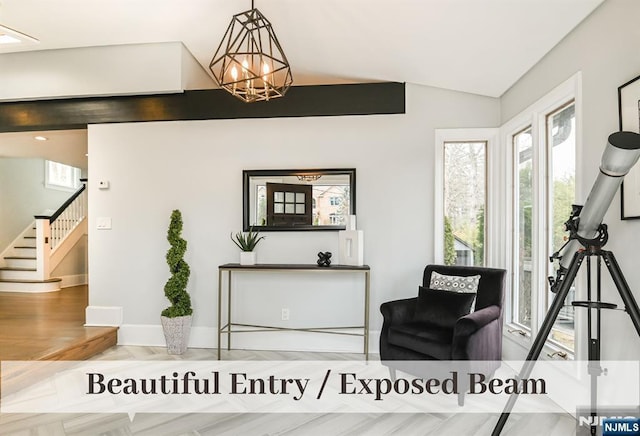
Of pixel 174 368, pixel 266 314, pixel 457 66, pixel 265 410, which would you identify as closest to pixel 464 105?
pixel 457 66

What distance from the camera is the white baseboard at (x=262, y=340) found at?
3883 mm

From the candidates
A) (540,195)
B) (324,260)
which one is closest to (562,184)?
(540,195)

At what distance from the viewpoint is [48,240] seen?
22.4ft

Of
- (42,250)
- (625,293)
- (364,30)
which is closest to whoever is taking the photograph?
(625,293)

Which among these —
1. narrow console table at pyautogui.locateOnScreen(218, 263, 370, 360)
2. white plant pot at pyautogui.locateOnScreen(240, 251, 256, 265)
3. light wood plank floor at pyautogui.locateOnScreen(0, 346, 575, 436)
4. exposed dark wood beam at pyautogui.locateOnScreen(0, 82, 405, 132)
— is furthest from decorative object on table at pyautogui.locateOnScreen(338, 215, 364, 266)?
light wood plank floor at pyautogui.locateOnScreen(0, 346, 575, 436)

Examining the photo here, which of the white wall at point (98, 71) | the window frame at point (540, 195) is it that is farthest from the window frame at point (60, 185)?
the window frame at point (540, 195)

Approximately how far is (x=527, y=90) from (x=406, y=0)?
129cm

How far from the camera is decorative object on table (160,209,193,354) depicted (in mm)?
3740

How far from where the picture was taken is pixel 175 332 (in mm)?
3732

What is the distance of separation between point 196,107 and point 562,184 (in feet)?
10.8

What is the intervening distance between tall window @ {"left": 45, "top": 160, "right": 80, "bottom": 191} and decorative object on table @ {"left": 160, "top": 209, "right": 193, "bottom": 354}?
5.96 metres

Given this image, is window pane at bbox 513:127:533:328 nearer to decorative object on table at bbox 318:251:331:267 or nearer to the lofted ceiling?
the lofted ceiling

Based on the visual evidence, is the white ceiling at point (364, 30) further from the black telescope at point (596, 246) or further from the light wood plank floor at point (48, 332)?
the light wood plank floor at point (48, 332)

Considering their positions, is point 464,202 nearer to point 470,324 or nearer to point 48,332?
point 470,324
